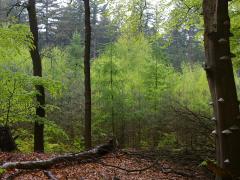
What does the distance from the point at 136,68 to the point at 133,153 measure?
2037cm

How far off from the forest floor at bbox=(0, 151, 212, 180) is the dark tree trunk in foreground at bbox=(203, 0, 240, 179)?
368 cm

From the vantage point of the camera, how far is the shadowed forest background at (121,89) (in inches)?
367

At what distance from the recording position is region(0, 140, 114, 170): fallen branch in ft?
23.6

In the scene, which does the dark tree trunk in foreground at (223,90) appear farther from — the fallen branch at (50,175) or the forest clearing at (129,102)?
the fallen branch at (50,175)

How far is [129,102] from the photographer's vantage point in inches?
869

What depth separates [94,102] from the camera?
72.8ft

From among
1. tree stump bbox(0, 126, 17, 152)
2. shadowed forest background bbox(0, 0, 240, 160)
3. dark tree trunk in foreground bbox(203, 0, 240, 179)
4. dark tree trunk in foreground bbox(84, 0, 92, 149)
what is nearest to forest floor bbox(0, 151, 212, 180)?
shadowed forest background bbox(0, 0, 240, 160)

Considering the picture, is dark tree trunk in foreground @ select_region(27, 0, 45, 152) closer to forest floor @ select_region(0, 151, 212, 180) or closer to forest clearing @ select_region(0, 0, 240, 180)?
forest clearing @ select_region(0, 0, 240, 180)

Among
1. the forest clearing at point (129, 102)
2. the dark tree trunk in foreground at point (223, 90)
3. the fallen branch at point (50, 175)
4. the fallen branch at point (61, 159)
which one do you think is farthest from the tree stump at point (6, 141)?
the dark tree trunk in foreground at point (223, 90)

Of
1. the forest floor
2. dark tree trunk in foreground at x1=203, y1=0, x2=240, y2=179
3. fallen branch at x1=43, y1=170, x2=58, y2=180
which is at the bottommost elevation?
the forest floor

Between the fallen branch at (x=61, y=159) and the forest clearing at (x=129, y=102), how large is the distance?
0.03 m

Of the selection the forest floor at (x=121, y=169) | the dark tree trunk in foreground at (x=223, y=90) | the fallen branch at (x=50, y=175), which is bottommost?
the forest floor at (x=121, y=169)

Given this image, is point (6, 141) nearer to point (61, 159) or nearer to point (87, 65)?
point (61, 159)

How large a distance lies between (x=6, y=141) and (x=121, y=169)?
13.6 feet
